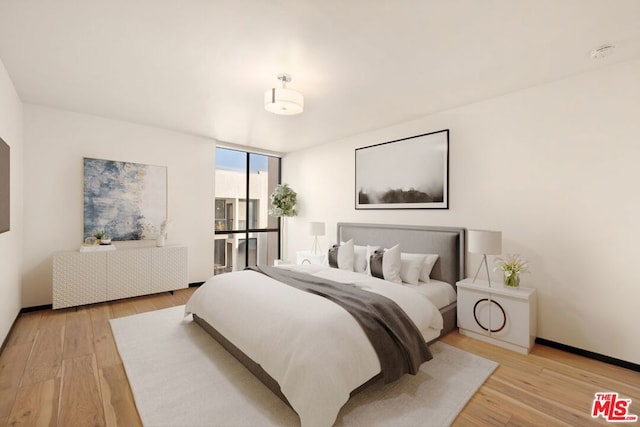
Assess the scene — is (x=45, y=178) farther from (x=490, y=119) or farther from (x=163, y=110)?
(x=490, y=119)

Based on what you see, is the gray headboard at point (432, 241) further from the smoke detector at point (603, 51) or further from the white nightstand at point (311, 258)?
the smoke detector at point (603, 51)

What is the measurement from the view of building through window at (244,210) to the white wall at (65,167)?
2.69ft

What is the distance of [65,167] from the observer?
3916 millimetres

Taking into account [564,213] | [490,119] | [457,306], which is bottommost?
[457,306]

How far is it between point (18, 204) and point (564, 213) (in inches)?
236

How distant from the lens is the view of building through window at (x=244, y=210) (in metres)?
5.60

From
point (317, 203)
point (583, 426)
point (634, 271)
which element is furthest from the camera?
point (317, 203)

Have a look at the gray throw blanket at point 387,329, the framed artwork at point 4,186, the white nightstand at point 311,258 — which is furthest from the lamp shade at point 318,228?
the framed artwork at point 4,186

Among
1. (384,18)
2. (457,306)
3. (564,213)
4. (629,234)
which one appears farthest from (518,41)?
(457,306)

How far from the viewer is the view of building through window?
18.4ft

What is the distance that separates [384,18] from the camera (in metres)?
1.96

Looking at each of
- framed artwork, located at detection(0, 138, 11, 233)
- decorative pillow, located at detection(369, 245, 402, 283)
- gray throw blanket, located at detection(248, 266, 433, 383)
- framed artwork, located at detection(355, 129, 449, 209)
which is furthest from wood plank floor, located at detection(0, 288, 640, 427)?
framed artwork, located at detection(355, 129, 449, 209)

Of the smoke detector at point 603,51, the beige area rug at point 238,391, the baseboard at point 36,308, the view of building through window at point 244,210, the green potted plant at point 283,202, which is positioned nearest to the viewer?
the beige area rug at point 238,391

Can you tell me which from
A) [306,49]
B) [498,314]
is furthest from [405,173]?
[306,49]
